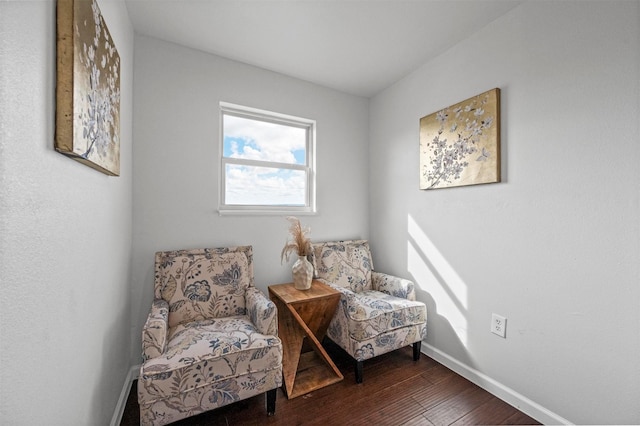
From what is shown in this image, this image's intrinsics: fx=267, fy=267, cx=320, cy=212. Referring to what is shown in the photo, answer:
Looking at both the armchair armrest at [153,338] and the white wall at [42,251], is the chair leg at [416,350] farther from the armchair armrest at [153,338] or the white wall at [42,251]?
the white wall at [42,251]

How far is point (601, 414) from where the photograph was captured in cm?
136

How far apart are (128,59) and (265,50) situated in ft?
3.15

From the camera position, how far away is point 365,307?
201 centimetres

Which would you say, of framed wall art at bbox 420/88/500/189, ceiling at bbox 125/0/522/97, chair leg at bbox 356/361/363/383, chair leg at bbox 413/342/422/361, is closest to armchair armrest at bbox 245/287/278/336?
chair leg at bbox 356/361/363/383

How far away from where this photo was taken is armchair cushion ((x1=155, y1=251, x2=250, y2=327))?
184 centimetres

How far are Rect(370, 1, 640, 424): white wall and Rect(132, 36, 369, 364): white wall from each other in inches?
50.9

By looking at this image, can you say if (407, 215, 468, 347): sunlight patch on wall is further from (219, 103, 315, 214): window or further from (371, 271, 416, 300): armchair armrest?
(219, 103, 315, 214): window

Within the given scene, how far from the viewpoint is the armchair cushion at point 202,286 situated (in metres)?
1.84

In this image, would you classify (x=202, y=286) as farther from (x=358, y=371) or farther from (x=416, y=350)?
(x=416, y=350)

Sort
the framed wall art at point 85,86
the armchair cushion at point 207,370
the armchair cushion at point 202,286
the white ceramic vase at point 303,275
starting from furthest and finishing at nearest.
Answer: the white ceramic vase at point 303,275, the armchair cushion at point 202,286, the armchair cushion at point 207,370, the framed wall art at point 85,86

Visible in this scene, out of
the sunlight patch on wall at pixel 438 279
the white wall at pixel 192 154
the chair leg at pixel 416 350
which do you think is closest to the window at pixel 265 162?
the white wall at pixel 192 154

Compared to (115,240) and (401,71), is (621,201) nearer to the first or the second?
(401,71)

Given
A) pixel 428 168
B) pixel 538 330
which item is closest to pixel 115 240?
pixel 428 168

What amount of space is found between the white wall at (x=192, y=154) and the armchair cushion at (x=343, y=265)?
0.72ft
